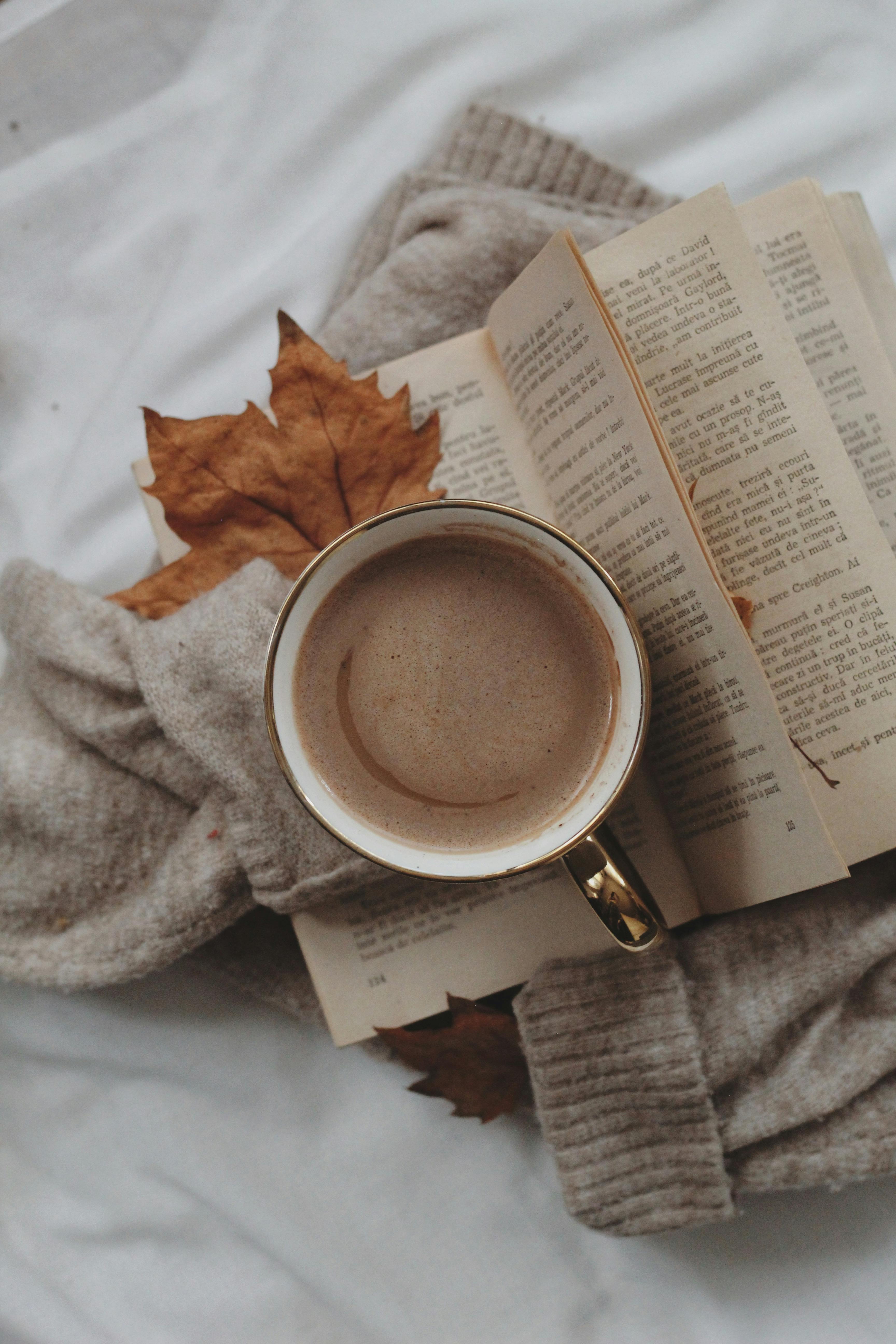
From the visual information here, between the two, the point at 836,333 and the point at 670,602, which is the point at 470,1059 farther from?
the point at 836,333

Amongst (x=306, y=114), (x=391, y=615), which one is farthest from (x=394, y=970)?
(x=306, y=114)

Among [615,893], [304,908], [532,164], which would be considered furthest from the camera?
[532,164]

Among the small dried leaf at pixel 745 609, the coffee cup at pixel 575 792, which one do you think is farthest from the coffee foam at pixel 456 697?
the small dried leaf at pixel 745 609

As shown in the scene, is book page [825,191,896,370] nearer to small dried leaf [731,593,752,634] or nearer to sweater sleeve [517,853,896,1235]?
small dried leaf [731,593,752,634]

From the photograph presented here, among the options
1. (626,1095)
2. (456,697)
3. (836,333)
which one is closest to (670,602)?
(456,697)

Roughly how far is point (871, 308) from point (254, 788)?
2.10 ft

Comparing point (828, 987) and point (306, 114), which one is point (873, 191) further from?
point (828, 987)

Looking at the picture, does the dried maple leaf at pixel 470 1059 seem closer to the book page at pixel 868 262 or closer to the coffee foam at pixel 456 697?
the coffee foam at pixel 456 697

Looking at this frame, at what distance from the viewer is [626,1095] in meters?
0.72

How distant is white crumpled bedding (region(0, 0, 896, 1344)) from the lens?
0.80 m

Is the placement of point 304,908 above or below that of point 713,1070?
above

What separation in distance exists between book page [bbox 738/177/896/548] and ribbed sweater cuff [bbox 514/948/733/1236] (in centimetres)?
44

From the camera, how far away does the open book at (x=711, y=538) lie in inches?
25.0

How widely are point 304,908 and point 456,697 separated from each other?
22cm
